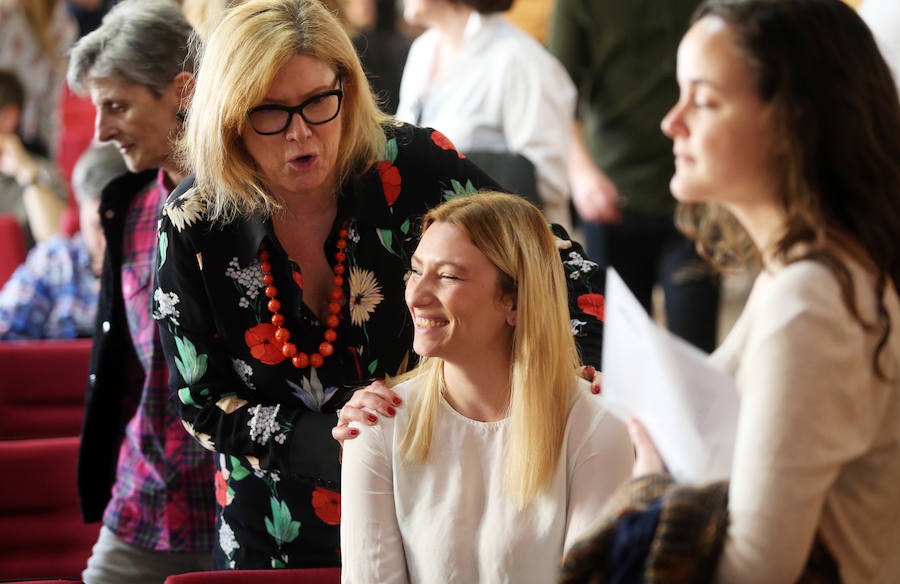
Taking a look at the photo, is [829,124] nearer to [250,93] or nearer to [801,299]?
[801,299]

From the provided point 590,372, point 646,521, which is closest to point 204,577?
point 590,372

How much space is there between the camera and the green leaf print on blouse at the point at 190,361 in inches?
65.1

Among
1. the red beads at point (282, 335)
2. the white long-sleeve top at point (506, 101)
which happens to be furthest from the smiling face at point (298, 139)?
the white long-sleeve top at point (506, 101)

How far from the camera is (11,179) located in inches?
174

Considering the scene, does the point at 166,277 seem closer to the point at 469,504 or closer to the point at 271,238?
the point at 271,238

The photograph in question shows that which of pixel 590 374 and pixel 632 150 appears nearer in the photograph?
pixel 590 374

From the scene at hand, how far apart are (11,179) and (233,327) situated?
3.17m

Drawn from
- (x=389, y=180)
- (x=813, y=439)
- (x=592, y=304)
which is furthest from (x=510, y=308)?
(x=813, y=439)

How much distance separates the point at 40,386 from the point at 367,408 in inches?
49.8

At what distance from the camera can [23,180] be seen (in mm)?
4355

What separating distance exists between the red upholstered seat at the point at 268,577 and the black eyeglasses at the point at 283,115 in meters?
0.65

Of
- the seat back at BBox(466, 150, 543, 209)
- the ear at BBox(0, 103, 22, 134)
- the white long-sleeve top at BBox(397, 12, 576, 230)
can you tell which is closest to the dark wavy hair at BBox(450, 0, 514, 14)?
the white long-sleeve top at BBox(397, 12, 576, 230)

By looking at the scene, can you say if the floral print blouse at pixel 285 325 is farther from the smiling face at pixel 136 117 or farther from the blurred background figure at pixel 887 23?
the blurred background figure at pixel 887 23

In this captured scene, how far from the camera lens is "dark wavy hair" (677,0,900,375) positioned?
34.6 inches
